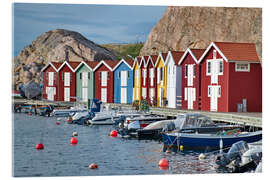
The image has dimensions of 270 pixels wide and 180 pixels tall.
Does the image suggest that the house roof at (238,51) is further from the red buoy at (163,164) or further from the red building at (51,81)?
the red building at (51,81)

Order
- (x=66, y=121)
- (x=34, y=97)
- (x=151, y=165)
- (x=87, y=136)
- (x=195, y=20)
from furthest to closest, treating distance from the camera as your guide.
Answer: (x=34, y=97) < (x=66, y=121) < (x=195, y=20) < (x=87, y=136) < (x=151, y=165)

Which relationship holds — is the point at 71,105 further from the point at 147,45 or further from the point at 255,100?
the point at 255,100

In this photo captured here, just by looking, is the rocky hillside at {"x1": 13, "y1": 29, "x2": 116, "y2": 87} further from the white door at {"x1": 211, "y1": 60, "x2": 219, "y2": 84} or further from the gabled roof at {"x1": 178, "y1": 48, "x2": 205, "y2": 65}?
the white door at {"x1": 211, "y1": 60, "x2": 219, "y2": 84}

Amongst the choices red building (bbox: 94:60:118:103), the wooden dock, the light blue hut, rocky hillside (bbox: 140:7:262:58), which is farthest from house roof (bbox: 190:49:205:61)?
red building (bbox: 94:60:118:103)

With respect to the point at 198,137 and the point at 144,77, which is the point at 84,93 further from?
→ the point at 198,137

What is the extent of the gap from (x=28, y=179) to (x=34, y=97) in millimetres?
47237

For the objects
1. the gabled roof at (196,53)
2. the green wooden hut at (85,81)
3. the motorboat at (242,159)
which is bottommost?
the motorboat at (242,159)

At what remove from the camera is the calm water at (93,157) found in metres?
21.3

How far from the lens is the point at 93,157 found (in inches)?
972

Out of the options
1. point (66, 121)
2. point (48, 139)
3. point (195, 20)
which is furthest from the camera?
point (66, 121)

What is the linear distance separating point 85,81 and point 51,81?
4830 mm

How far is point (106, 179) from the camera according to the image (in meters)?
19.3

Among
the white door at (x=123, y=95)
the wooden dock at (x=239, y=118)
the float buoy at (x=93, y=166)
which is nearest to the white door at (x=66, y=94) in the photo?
the white door at (x=123, y=95)

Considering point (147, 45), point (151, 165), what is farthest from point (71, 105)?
point (151, 165)
